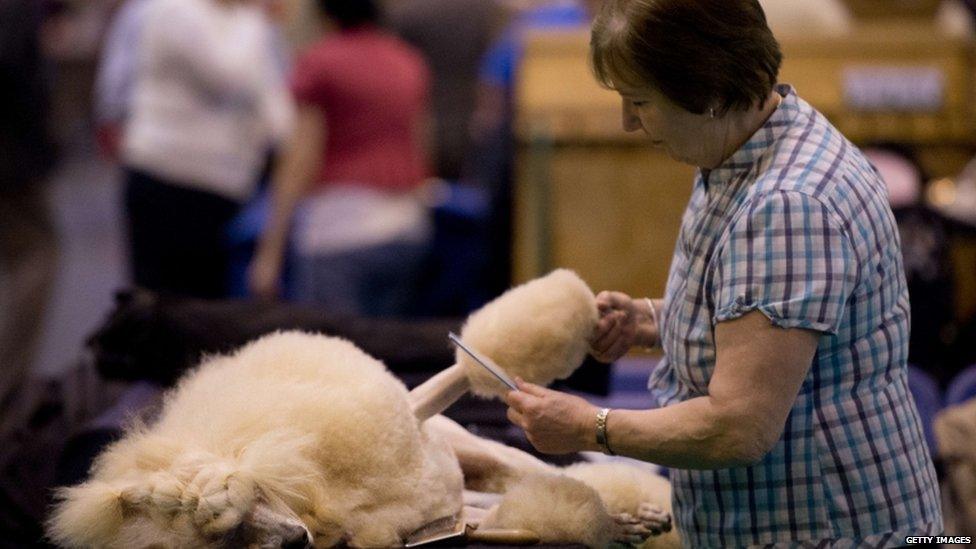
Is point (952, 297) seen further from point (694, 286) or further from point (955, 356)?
point (694, 286)

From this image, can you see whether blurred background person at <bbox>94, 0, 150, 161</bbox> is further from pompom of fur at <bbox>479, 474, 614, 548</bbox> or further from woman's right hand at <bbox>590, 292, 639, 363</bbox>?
pompom of fur at <bbox>479, 474, 614, 548</bbox>

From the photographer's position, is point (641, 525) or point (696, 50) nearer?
point (696, 50)

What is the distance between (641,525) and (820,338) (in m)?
0.37

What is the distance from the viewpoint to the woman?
139 cm

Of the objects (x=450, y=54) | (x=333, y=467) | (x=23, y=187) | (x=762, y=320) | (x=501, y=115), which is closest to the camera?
(x=762, y=320)

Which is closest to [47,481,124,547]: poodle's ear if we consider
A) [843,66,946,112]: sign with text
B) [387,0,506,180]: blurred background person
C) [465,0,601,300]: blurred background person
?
[465,0,601,300]: blurred background person

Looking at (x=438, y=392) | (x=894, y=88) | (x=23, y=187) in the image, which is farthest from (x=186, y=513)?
(x=894, y=88)

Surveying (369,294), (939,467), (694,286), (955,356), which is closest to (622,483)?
(694,286)

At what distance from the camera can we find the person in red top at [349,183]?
13.1 ft

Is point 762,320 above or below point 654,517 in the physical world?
above

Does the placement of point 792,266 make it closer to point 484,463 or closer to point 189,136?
point 484,463

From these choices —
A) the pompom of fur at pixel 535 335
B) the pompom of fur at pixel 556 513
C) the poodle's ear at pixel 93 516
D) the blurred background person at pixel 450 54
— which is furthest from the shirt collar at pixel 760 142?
the blurred background person at pixel 450 54

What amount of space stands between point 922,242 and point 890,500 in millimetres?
1933

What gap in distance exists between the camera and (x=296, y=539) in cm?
140
